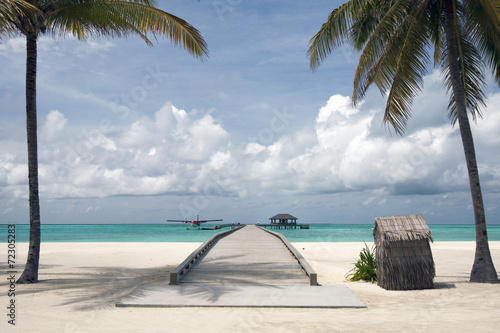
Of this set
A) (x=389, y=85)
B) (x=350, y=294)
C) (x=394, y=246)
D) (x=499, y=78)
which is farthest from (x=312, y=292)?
(x=499, y=78)

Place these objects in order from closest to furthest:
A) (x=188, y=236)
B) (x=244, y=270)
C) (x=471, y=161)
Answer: (x=471, y=161) → (x=244, y=270) → (x=188, y=236)

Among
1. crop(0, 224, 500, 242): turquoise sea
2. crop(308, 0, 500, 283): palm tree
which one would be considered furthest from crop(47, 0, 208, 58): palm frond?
crop(0, 224, 500, 242): turquoise sea

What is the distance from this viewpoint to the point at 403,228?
27.4 feet

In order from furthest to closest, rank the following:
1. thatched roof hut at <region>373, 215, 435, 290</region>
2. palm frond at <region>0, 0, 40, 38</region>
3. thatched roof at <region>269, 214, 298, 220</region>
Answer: thatched roof at <region>269, 214, 298, 220</region> < thatched roof hut at <region>373, 215, 435, 290</region> < palm frond at <region>0, 0, 40, 38</region>

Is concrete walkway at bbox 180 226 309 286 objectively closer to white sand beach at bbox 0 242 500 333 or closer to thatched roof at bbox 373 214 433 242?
white sand beach at bbox 0 242 500 333

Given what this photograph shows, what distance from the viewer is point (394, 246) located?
27.4 ft

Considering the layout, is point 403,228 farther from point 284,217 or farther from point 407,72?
point 284,217

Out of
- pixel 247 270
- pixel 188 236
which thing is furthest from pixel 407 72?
pixel 188 236

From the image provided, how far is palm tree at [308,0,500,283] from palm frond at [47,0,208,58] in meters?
3.55

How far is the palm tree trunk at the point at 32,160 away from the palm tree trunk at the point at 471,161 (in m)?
10.4

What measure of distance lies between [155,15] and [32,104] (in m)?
3.74

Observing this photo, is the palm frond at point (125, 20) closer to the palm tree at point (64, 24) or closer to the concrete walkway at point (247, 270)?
the palm tree at point (64, 24)

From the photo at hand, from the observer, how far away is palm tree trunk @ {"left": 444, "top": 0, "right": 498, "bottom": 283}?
9375mm

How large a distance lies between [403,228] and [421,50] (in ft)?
16.6
